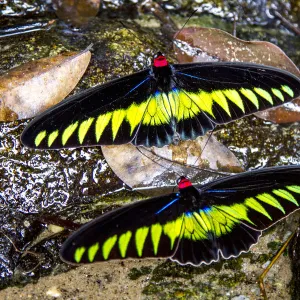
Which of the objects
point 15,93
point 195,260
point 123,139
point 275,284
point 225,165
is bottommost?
point 275,284

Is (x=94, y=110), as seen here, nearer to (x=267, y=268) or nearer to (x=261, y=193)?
A: (x=261, y=193)

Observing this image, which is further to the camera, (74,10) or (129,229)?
(74,10)

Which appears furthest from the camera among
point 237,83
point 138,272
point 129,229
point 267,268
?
point 267,268

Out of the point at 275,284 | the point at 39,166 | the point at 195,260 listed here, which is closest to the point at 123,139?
the point at 39,166

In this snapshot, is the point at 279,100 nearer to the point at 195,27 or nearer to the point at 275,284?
the point at 195,27

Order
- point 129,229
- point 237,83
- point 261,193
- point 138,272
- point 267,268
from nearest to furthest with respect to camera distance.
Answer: point 129,229, point 261,193, point 237,83, point 138,272, point 267,268

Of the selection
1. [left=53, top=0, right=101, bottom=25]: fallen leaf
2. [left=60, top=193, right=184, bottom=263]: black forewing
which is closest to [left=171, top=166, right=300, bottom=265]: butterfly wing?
[left=60, top=193, right=184, bottom=263]: black forewing

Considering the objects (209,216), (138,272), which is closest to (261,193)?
(209,216)
